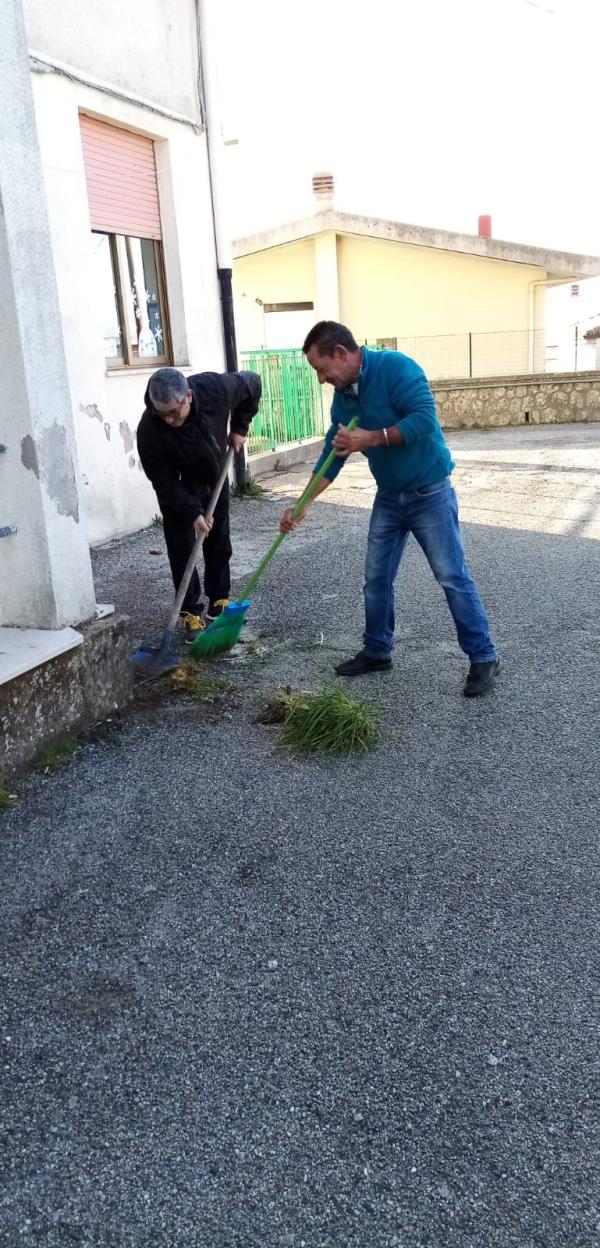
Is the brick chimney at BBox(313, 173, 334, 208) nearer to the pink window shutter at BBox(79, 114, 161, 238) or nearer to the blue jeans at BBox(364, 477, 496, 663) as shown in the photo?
the pink window shutter at BBox(79, 114, 161, 238)

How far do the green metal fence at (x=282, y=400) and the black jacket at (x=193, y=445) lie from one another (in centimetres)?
701

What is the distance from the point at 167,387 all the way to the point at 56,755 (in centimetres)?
176

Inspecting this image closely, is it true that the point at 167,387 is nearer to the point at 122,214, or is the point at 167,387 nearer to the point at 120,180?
the point at 122,214

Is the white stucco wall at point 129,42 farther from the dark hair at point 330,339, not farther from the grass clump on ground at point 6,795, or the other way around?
the grass clump on ground at point 6,795

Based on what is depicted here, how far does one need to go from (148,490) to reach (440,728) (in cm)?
547

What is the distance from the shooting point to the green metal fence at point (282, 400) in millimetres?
12492

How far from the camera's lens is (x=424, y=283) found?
802 inches

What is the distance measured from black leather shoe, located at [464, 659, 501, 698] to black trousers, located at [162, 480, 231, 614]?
5.74ft

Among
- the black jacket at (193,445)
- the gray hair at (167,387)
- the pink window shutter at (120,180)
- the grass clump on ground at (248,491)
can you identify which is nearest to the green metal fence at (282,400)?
the grass clump on ground at (248,491)

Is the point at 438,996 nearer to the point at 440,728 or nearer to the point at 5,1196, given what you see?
the point at 5,1196

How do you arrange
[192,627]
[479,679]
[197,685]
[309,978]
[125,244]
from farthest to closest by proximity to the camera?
[125,244]
[192,627]
[197,685]
[479,679]
[309,978]

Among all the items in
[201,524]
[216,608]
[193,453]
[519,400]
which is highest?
[193,453]

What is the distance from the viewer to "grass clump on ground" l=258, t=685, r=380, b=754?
13.0 ft

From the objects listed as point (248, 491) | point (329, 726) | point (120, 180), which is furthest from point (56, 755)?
point (248, 491)
